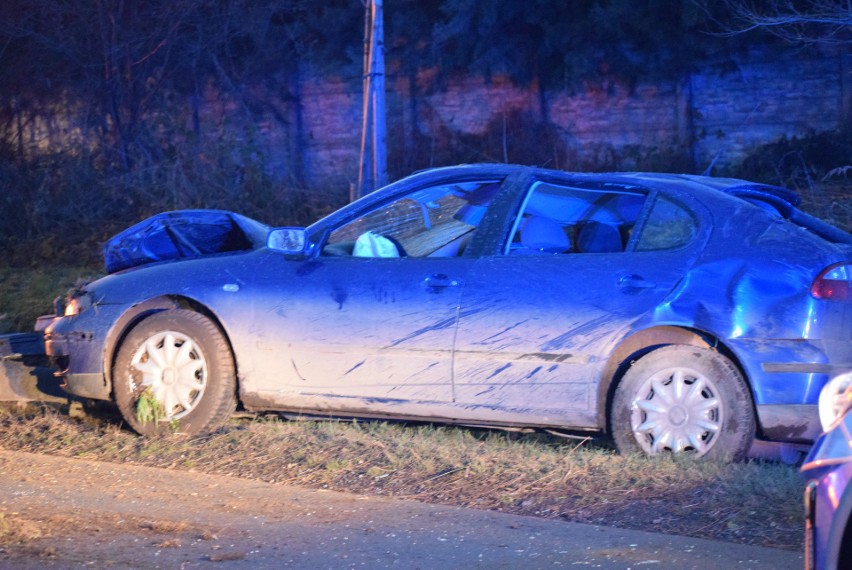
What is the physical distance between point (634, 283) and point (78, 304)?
137 inches

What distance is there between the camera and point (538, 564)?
4.52 metres

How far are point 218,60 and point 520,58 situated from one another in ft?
18.3

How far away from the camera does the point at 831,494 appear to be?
10.1ft

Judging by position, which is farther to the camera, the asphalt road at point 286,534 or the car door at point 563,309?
the car door at point 563,309

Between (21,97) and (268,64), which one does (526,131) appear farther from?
(21,97)

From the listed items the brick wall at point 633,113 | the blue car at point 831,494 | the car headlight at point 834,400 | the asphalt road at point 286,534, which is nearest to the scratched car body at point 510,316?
the asphalt road at point 286,534

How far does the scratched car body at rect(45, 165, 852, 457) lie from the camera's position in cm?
555

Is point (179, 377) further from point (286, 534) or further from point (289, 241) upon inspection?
point (286, 534)

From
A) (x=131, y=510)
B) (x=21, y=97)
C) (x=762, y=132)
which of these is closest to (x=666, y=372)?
(x=131, y=510)

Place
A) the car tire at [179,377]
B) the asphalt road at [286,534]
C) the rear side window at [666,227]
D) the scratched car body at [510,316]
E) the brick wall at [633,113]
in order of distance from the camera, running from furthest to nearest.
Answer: the brick wall at [633,113] → the car tire at [179,377] → the rear side window at [666,227] → the scratched car body at [510,316] → the asphalt road at [286,534]

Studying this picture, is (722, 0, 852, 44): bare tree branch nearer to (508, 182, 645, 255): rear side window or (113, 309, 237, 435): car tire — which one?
(508, 182, 645, 255): rear side window

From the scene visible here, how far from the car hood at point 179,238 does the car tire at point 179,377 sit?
4.14ft

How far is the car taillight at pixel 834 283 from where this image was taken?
5418mm

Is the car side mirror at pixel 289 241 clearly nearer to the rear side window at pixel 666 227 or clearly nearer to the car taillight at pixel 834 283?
the rear side window at pixel 666 227
